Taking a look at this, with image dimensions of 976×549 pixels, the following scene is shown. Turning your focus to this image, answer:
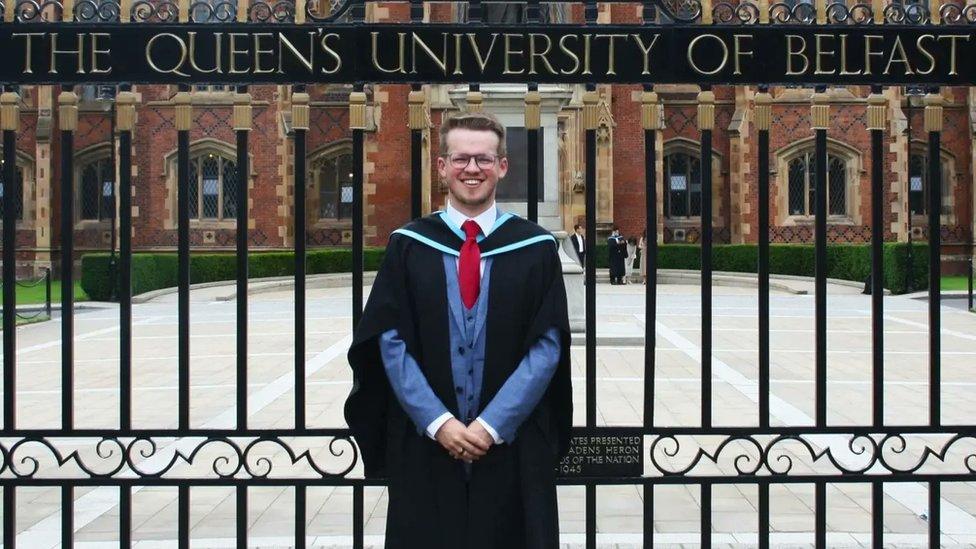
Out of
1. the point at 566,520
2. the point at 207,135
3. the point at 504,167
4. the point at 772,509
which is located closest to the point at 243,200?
the point at 504,167

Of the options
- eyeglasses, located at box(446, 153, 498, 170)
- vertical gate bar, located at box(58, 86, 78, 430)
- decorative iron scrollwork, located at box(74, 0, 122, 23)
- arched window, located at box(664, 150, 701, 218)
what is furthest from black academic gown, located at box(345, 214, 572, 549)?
arched window, located at box(664, 150, 701, 218)

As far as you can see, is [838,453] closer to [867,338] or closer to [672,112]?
[867,338]

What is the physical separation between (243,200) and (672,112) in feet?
97.0

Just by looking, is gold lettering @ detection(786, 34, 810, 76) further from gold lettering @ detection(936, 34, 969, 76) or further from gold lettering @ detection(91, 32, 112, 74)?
gold lettering @ detection(91, 32, 112, 74)

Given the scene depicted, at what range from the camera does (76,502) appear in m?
6.16

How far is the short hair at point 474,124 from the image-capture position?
137 inches

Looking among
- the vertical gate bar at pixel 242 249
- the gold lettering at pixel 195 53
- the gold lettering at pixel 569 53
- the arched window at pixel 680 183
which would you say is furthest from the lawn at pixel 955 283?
the gold lettering at pixel 195 53

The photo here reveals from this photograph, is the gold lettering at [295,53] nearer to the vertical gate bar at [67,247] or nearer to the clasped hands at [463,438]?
the vertical gate bar at [67,247]

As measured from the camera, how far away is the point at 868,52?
4.54 meters

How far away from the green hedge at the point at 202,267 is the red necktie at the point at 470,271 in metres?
20.0

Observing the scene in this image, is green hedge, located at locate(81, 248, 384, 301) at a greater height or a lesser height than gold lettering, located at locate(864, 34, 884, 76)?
lesser

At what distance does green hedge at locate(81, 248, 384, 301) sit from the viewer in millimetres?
24312

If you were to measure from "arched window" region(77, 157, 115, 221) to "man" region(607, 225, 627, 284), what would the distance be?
56.1 feet

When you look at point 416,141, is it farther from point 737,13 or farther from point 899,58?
point 899,58
